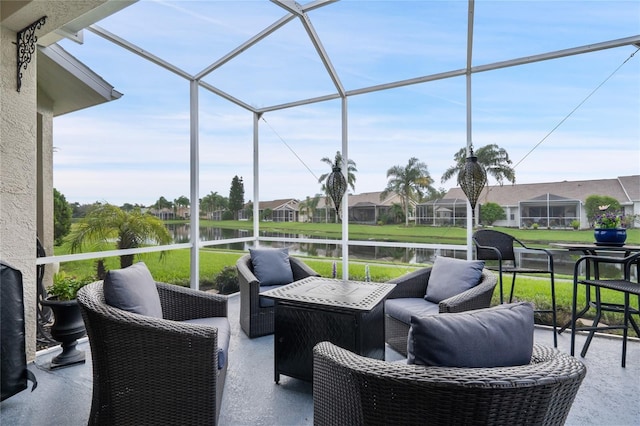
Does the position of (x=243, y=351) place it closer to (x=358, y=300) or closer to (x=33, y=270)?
(x=358, y=300)

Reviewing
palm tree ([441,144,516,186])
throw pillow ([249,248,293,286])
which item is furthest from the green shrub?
palm tree ([441,144,516,186])

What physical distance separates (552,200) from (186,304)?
13.4ft

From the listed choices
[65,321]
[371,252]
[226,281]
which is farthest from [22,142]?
[371,252]

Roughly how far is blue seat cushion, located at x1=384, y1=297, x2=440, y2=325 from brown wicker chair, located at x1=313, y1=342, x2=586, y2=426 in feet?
5.80

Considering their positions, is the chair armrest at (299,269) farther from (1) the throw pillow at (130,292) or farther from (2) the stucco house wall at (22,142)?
(2) the stucco house wall at (22,142)

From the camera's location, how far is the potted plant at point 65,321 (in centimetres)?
283

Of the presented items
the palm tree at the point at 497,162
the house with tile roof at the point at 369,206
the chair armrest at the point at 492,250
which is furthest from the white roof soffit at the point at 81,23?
the chair armrest at the point at 492,250

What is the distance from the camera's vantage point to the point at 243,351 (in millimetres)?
3275

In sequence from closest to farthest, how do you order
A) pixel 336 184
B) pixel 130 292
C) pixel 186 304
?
pixel 130 292 < pixel 186 304 < pixel 336 184

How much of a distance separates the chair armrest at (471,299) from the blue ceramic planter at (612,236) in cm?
123

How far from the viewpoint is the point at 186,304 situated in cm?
275

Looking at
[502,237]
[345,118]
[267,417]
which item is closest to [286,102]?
[345,118]

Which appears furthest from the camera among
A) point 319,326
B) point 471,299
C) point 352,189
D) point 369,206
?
point 352,189

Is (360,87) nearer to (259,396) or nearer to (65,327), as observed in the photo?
(259,396)
